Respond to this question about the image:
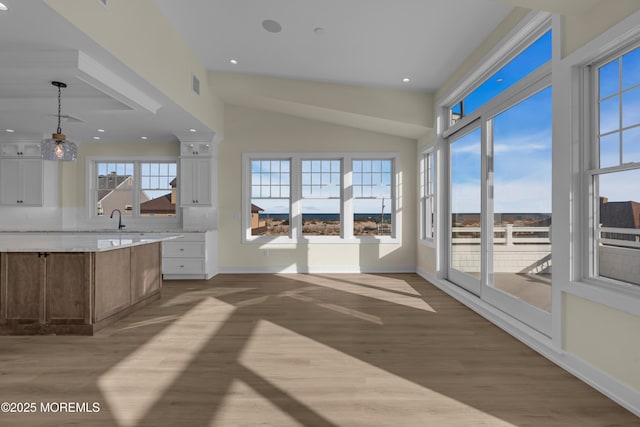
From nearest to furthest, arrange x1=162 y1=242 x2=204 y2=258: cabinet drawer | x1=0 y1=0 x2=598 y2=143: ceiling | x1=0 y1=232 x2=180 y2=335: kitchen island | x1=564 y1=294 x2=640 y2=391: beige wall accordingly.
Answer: x1=564 y1=294 x2=640 y2=391: beige wall < x1=0 y1=0 x2=598 y2=143: ceiling < x1=0 y1=232 x2=180 y2=335: kitchen island < x1=162 y1=242 x2=204 y2=258: cabinet drawer

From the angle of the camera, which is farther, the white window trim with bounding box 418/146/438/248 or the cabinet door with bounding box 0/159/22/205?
the cabinet door with bounding box 0/159/22/205

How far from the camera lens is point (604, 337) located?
2.08 meters

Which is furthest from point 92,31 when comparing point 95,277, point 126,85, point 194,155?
point 194,155

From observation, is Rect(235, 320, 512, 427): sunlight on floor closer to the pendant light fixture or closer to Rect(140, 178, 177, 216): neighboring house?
the pendant light fixture

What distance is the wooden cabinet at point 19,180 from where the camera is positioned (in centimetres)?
589

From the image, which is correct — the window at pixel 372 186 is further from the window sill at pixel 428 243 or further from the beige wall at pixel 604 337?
the beige wall at pixel 604 337

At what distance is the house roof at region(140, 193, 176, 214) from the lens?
20.8 ft

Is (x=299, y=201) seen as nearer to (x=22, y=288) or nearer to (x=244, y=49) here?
(x=244, y=49)

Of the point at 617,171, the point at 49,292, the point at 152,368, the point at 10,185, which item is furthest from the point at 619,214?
the point at 10,185

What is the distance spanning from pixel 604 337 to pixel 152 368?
323 cm

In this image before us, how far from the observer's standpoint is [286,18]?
3.67 m

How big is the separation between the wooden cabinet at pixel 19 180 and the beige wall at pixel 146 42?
3721mm

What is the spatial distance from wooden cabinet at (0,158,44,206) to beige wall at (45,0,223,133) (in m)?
3.72

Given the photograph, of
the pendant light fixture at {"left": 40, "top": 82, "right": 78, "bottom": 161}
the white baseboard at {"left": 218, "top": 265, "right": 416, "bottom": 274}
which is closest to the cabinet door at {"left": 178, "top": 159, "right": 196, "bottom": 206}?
the white baseboard at {"left": 218, "top": 265, "right": 416, "bottom": 274}
